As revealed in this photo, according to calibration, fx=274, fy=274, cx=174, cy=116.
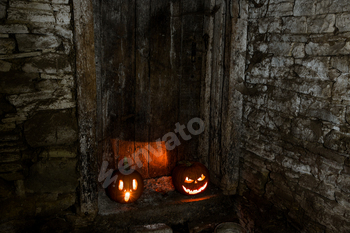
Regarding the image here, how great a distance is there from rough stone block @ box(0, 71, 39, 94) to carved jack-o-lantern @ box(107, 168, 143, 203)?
129 cm

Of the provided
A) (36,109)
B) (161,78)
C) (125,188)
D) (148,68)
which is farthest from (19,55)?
(125,188)

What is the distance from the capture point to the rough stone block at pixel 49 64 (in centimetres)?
247

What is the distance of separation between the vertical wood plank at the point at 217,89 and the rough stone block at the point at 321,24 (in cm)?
97

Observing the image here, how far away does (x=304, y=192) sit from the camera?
274cm

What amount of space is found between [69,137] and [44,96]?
0.45m

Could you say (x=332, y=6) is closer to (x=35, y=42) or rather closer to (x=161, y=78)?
(x=161, y=78)

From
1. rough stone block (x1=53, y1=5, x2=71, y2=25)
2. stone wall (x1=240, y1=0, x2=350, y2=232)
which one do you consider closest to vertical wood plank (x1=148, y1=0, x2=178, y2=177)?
stone wall (x1=240, y1=0, x2=350, y2=232)

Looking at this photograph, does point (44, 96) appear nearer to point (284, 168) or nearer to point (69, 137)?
point (69, 137)

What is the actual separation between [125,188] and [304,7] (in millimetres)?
2572

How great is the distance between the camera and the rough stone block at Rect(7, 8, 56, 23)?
2359 mm

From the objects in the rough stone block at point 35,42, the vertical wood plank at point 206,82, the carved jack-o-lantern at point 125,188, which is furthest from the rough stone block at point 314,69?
the rough stone block at point 35,42

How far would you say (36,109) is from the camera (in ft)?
8.36

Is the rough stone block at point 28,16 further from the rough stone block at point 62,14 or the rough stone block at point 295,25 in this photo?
the rough stone block at point 295,25

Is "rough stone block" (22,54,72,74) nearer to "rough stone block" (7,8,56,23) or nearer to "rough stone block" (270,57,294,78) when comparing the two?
"rough stone block" (7,8,56,23)
